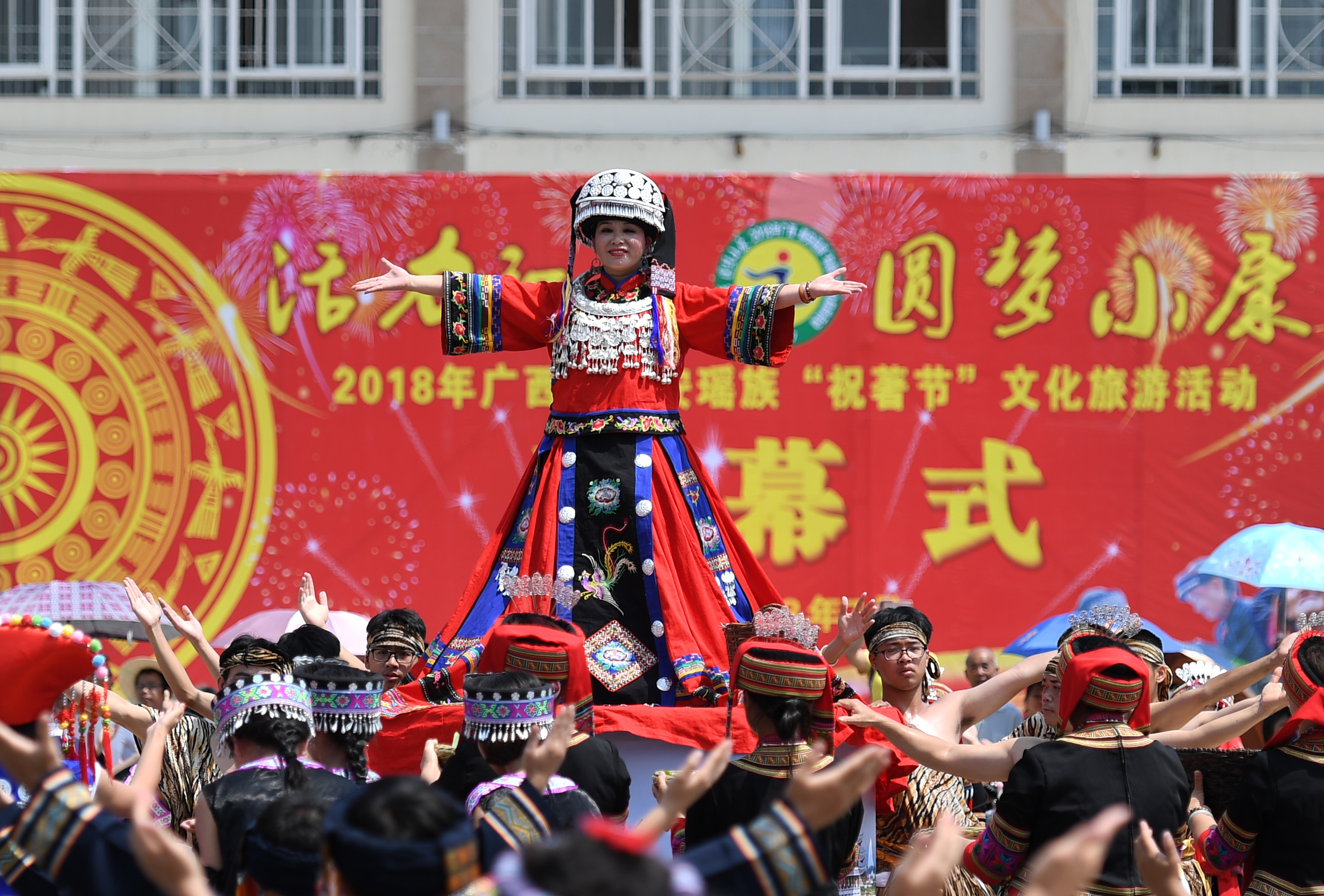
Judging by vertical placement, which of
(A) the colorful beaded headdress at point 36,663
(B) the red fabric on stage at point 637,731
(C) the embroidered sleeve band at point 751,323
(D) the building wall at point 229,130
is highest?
(D) the building wall at point 229,130

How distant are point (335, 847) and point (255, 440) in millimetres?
6142

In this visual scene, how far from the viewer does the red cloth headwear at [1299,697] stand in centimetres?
337

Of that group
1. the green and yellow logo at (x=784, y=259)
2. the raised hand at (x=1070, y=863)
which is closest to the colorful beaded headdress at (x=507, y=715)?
the raised hand at (x=1070, y=863)

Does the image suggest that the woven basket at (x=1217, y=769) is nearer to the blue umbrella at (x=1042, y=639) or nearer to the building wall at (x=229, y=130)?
the blue umbrella at (x=1042, y=639)

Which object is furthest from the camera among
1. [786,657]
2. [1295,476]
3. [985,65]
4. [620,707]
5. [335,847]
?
[985,65]

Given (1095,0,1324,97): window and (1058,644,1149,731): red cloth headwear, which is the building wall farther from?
(1058,644,1149,731): red cloth headwear

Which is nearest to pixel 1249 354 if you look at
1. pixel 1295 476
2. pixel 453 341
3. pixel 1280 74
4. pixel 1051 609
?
pixel 1295 476

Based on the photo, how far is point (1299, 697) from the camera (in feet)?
11.4

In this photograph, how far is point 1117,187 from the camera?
7969 millimetres

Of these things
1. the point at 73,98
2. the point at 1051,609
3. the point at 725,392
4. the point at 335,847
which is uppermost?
the point at 73,98

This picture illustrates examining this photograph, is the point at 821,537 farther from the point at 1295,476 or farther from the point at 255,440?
the point at 255,440

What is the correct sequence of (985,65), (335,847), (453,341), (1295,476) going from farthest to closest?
(985,65) → (1295,476) → (453,341) → (335,847)

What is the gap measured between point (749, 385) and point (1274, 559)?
3067mm

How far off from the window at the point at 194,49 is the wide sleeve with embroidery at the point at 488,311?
4957mm
